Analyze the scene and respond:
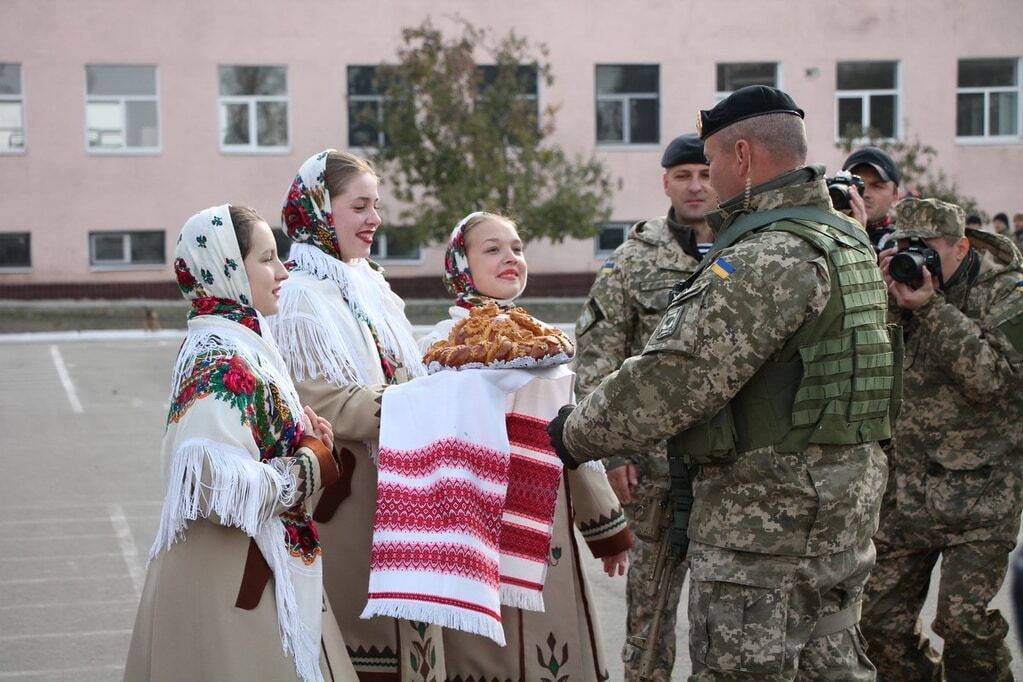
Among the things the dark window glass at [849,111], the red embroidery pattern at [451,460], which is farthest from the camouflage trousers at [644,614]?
the dark window glass at [849,111]

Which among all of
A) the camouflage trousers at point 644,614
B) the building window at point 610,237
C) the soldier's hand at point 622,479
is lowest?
the camouflage trousers at point 644,614

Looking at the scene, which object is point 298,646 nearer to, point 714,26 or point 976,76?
point 714,26

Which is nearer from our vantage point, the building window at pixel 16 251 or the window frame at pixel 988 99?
the building window at pixel 16 251

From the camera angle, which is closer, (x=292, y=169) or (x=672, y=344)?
(x=672, y=344)

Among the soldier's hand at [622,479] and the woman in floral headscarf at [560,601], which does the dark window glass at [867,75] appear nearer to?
the soldier's hand at [622,479]

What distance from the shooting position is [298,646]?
3676mm

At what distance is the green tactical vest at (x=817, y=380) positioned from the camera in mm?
3568

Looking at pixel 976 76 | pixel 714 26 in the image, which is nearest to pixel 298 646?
pixel 714 26

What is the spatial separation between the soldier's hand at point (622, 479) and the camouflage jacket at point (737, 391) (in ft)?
4.40

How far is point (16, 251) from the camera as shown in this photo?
94.6ft

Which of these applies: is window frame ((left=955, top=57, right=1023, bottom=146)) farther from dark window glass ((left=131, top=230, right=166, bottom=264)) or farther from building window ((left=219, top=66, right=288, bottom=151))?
dark window glass ((left=131, top=230, right=166, bottom=264))

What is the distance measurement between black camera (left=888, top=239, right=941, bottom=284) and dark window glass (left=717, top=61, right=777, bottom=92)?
26363 millimetres

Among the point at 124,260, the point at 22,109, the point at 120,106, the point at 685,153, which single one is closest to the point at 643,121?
the point at 120,106

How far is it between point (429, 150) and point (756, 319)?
24.3m
